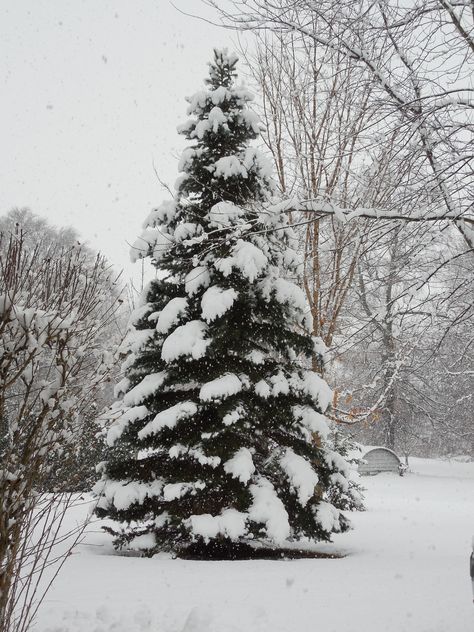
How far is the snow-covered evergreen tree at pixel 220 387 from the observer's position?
708 cm

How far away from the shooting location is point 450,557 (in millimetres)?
7270

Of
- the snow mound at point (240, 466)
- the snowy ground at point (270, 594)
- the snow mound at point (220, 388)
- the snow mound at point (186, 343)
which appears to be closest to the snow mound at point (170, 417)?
the snow mound at point (220, 388)

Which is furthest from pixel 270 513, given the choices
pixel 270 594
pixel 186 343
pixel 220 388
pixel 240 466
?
pixel 186 343

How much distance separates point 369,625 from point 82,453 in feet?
38.5

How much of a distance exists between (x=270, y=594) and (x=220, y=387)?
263cm

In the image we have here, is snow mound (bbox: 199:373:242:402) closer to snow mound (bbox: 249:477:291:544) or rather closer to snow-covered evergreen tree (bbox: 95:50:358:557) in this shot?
snow-covered evergreen tree (bbox: 95:50:358:557)

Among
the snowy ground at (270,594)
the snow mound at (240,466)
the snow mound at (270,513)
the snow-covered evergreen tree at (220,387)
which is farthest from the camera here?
the snow-covered evergreen tree at (220,387)

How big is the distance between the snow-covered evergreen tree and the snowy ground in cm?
67

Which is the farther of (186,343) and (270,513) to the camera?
(186,343)

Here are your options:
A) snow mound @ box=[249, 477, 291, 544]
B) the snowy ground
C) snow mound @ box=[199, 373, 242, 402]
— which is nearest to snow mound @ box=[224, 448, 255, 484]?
snow mound @ box=[249, 477, 291, 544]

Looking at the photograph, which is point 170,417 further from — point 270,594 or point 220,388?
point 270,594

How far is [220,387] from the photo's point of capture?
7004 mm

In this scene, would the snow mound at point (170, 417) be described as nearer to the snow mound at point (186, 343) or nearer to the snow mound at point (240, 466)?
the snow mound at point (186, 343)

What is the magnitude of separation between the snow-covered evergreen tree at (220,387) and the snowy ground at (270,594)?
2.20 ft
